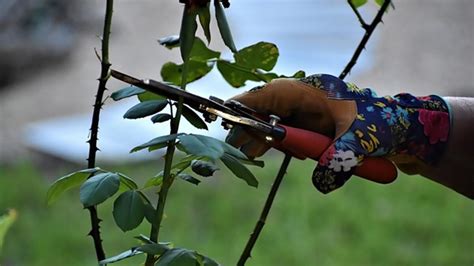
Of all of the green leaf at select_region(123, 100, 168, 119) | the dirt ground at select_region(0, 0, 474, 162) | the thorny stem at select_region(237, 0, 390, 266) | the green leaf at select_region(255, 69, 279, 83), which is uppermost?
the green leaf at select_region(123, 100, 168, 119)

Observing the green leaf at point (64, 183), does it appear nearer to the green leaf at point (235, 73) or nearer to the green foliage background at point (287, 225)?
the green leaf at point (235, 73)

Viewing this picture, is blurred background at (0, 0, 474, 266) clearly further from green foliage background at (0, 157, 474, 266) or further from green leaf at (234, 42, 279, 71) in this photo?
green leaf at (234, 42, 279, 71)

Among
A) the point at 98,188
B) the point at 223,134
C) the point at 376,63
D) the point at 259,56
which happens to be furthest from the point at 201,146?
the point at 376,63

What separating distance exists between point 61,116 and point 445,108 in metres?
2.42

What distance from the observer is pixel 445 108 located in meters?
0.58

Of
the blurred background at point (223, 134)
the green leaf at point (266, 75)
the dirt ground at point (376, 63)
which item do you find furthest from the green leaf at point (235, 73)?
the dirt ground at point (376, 63)

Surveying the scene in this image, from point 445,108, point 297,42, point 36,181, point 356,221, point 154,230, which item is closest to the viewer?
point 154,230

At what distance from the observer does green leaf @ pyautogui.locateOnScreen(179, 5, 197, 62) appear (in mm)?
464

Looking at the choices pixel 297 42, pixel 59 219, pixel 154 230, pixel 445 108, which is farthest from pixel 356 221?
pixel 154 230

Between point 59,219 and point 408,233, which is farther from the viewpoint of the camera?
point 59,219

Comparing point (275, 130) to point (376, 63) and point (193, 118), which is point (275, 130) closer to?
point (193, 118)

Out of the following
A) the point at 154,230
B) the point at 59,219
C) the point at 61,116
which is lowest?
the point at 61,116

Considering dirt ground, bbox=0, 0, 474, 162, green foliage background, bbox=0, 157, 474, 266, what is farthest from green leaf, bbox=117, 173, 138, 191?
dirt ground, bbox=0, 0, 474, 162

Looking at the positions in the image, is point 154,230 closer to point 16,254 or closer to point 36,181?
point 16,254
